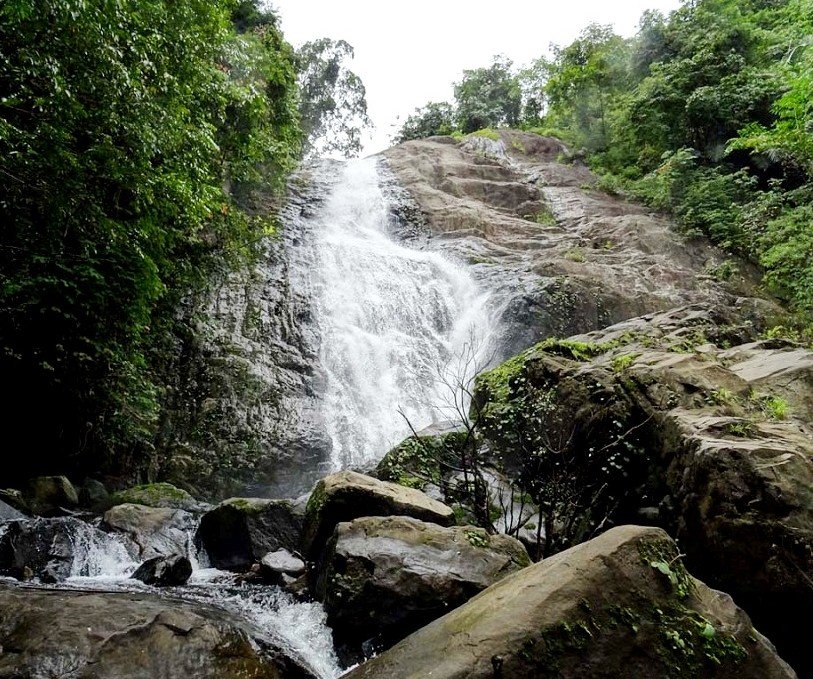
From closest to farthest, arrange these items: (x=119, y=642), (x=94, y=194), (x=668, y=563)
A: (x=119, y=642), (x=668, y=563), (x=94, y=194)

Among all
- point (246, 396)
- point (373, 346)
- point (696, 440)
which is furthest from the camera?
point (373, 346)

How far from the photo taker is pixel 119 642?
125 inches

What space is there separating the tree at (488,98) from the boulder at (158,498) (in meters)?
29.6

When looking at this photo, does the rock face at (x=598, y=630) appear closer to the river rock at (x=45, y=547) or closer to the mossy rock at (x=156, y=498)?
the river rock at (x=45, y=547)

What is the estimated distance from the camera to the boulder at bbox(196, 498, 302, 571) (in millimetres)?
6387

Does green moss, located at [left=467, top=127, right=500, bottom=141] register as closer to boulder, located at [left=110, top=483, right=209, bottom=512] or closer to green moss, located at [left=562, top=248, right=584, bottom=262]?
green moss, located at [left=562, top=248, right=584, bottom=262]

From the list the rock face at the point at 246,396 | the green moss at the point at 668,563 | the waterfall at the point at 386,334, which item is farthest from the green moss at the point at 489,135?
the green moss at the point at 668,563

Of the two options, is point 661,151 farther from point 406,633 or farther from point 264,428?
point 406,633

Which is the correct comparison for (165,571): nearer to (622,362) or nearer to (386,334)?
(622,362)

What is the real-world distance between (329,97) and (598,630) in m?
32.9

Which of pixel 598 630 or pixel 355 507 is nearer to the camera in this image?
pixel 598 630

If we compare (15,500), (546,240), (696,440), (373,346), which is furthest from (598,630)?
(546,240)

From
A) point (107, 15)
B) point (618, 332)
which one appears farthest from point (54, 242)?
→ point (618, 332)

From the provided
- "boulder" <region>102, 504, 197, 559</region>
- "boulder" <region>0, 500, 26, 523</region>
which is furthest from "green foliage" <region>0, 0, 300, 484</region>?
"boulder" <region>102, 504, 197, 559</region>
